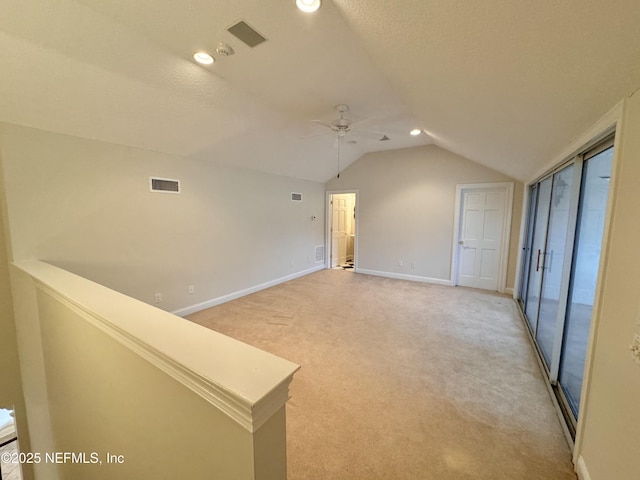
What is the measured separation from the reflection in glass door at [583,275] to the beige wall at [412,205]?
2.79 meters

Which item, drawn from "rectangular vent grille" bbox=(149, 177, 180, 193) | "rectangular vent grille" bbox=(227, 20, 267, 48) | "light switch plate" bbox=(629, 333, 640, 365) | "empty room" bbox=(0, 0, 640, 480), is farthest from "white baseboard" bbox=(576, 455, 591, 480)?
"rectangular vent grille" bbox=(149, 177, 180, 193)

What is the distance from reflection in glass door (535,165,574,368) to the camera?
2.29 metres

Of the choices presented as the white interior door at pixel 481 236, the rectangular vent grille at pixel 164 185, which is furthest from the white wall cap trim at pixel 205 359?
the white interior door at pixel 481 236

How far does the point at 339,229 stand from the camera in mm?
6766

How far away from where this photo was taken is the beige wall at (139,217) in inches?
90.4

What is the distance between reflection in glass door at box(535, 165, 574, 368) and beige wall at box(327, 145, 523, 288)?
1.87 metres

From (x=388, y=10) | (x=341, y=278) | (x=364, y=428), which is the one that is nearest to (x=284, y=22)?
(x=388, y=10)

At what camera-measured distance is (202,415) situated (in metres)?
0.79

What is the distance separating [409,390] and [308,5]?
2837 millimetres

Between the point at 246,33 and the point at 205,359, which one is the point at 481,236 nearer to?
the point at 246,33

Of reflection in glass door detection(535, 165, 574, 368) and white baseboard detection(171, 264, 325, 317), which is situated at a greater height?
reflection in glass door detection(535, 165, 574, 368)

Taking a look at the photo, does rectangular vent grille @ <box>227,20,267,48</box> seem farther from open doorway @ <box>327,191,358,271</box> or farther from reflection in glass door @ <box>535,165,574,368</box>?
open doorway @ <box>327,191,358,271</box>

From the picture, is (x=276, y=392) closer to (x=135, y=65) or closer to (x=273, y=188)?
(x=135, y=65)

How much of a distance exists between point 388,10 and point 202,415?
1.89 m
